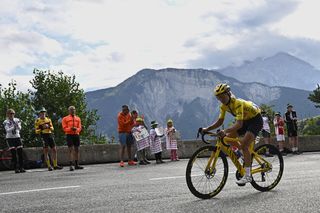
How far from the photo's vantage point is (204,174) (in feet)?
21.6

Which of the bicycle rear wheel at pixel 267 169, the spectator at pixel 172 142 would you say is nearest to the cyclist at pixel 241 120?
the bicycle rear wheel at pixel 267 169

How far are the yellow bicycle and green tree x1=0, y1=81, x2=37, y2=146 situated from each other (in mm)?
52628

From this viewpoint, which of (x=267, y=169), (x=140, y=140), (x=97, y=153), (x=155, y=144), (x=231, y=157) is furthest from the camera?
(x=97, y=153)

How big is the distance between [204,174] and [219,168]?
1.03 feet

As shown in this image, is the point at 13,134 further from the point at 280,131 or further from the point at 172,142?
the point at 280,131

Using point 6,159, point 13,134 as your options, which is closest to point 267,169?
point 13,134

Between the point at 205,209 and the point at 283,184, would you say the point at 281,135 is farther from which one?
the point at 205,209

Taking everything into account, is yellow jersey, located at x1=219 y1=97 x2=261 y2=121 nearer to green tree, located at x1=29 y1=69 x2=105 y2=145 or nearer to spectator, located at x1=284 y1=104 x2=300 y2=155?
spectator, located at x1=284 y1=104 x2=300 y2=155

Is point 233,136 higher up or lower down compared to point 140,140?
lower down

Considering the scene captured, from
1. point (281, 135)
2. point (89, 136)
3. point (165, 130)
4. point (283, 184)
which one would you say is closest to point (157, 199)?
point (283, 184)

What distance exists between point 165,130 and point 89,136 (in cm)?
4384

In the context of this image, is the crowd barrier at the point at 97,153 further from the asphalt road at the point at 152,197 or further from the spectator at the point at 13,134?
the asphalt road at the point at 152,197

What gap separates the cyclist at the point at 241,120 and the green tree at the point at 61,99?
173 ft

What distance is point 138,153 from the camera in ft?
50.4
